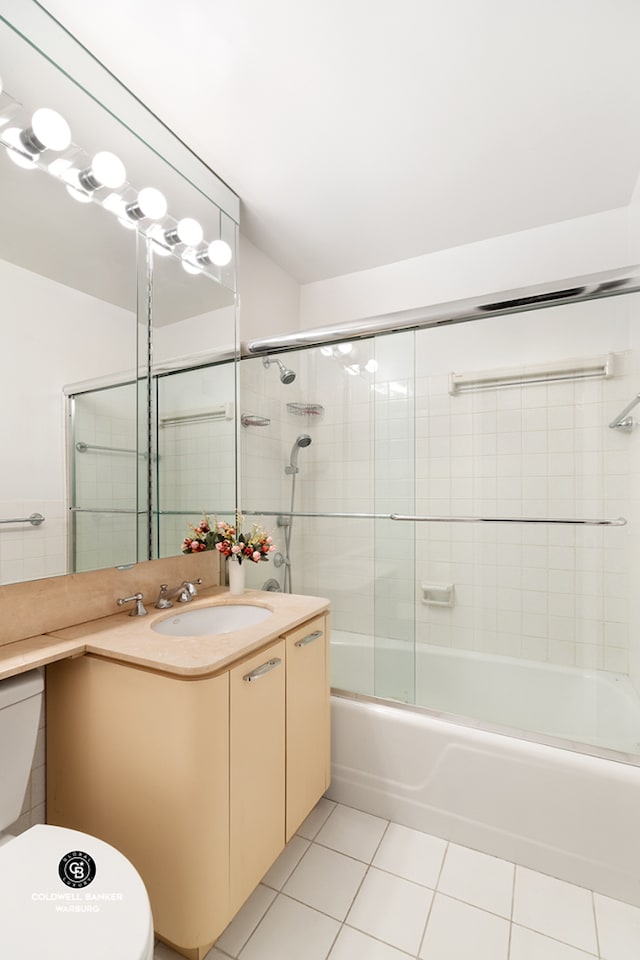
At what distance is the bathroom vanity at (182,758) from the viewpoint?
1.11 m

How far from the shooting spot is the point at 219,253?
1.91 meters

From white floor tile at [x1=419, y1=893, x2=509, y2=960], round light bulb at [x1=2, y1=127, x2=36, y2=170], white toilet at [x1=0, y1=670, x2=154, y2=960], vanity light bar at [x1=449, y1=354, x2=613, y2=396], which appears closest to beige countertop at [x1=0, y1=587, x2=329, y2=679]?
white toilet at [x1=0, y1=670, x2=154, y2=960]

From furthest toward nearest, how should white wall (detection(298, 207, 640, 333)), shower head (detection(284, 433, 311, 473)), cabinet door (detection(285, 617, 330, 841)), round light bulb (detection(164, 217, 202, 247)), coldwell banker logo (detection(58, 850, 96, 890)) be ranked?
1. shower head (detection(284, 433, 311, 473))
2. white wall (detection(298, 207, 640, 333))
3. round light bulb (detection(164, 217, 202, 247))
4. cabinet door (detection(285, 617, 330, 841))
5. coldwell banker logo (detection(58, 850, 96, 890))

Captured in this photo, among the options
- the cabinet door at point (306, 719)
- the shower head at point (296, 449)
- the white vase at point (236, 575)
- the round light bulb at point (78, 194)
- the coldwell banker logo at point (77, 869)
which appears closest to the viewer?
the coldwell banker logo at point (77, 869)

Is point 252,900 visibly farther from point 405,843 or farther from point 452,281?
point 452,281

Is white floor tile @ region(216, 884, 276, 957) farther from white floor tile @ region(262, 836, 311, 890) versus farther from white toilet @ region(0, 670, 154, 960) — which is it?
white toilet @ region(0, 670, 154, 960)

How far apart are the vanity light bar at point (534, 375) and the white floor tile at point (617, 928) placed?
193 cm

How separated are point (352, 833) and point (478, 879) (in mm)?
431

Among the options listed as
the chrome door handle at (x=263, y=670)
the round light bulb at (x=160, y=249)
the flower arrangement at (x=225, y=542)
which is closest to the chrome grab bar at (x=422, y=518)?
the flower arrangement at (x=225, y=542)

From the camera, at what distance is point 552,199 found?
80.0 inches

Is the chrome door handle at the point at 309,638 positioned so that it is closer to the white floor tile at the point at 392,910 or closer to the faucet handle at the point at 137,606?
the faucet handle at the point at 137,606

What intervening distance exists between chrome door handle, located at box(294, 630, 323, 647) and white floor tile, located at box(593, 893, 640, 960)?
1097 millimetres

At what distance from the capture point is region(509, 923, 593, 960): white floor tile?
1201 millimetres

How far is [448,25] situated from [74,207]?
117 centimetres
